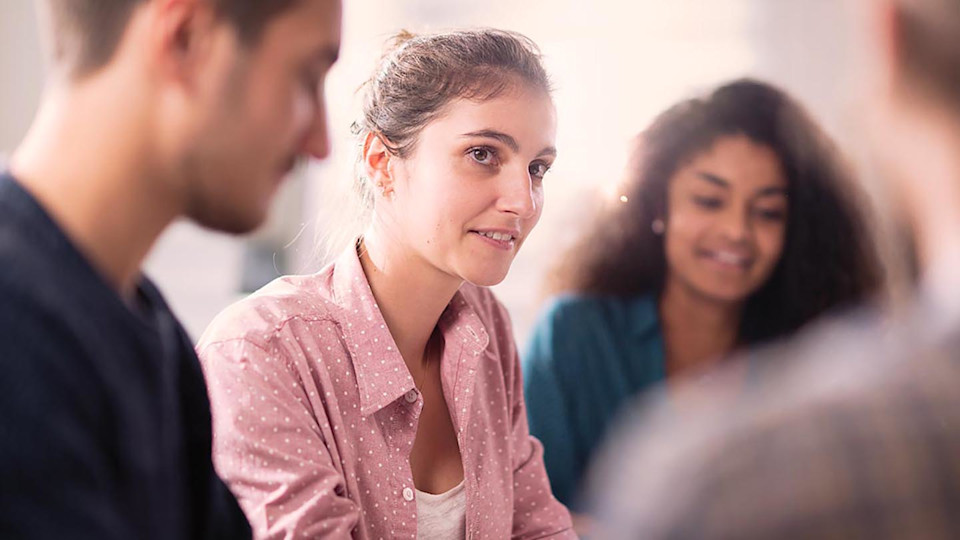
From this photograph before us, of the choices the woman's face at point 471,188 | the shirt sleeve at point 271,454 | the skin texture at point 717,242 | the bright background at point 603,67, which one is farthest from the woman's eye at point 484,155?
the skin texture at point 717,242

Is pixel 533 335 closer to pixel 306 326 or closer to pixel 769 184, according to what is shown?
pixel 769 184

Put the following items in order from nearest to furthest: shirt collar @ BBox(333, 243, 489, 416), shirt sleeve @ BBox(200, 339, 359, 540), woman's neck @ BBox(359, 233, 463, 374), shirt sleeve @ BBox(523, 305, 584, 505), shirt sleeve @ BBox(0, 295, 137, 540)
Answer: shirt sleeve @ BBox(0, 295, 137, 540) → shirt sleeve @ BBox(200, 339, 359, 540) → shirt collar @ BBox(333, 243, 489, 416) → woman's neck @ BBox(359, 233, 463, 374) → shirt sleeve @ BBox(523, 305, 584, 505)

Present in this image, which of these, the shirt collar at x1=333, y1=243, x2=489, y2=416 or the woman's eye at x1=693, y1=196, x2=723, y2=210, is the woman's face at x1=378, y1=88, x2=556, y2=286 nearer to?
the shirt collar at x1=333, y1=243, x2=489, y2=416

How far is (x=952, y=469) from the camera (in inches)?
12.3

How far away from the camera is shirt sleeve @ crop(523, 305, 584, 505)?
1363 mm

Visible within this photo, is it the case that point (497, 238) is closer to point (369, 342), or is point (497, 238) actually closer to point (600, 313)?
point (369, 342)

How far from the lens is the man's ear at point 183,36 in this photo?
0.53 metres

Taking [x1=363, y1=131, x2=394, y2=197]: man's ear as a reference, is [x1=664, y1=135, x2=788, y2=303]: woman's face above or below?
below

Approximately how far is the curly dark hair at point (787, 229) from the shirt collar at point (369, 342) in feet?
1.67

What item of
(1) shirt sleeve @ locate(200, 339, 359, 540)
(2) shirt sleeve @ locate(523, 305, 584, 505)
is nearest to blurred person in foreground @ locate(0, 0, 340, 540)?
(1) shirt sleeve @ locate(200, 339, 359, 540)

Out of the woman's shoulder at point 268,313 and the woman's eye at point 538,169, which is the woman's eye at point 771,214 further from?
the woman's shoulder at point 268,313

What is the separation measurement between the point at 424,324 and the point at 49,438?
2.13ft

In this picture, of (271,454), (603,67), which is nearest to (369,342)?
(271,454)

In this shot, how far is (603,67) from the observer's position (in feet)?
5.68
